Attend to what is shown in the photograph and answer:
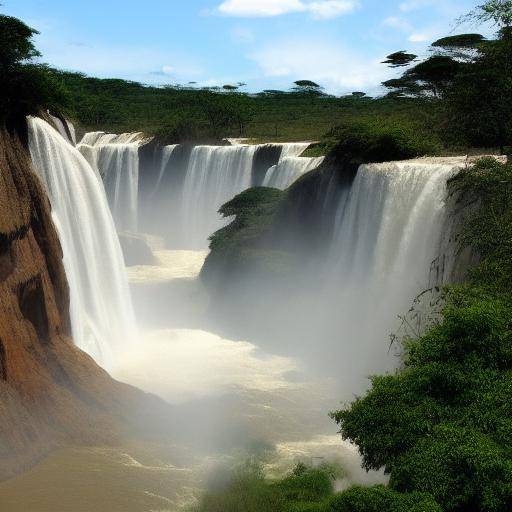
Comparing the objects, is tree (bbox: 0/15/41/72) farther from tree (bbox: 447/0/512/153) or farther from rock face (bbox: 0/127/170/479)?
tree (bbox: 447/0/512/153)

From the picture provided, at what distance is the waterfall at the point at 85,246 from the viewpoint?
19.8 m

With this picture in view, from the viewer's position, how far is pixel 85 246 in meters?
21.6

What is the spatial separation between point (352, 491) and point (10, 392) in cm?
820

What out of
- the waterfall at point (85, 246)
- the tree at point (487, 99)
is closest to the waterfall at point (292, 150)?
the tree at point (487, 99)

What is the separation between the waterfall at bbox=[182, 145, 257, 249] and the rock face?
26.7 meters

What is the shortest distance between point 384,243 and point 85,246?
10.1m

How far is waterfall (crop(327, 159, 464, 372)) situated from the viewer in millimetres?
20719

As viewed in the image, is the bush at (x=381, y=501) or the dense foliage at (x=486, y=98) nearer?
the bush at (x=381, y=501)

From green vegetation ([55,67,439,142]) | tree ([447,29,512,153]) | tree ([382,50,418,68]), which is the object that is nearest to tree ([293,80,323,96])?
green vegetation ([55,67,439,142])

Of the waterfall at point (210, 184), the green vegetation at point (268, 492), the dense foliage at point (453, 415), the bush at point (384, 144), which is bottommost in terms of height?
the green vegetation at point (268, 492)

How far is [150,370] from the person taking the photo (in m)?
22.3

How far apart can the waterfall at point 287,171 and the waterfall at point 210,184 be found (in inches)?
224

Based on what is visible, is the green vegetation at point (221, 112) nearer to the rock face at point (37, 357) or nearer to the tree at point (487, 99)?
the tree at point (487, 99)

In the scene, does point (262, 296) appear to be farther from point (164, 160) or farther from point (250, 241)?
point (164, 160)
